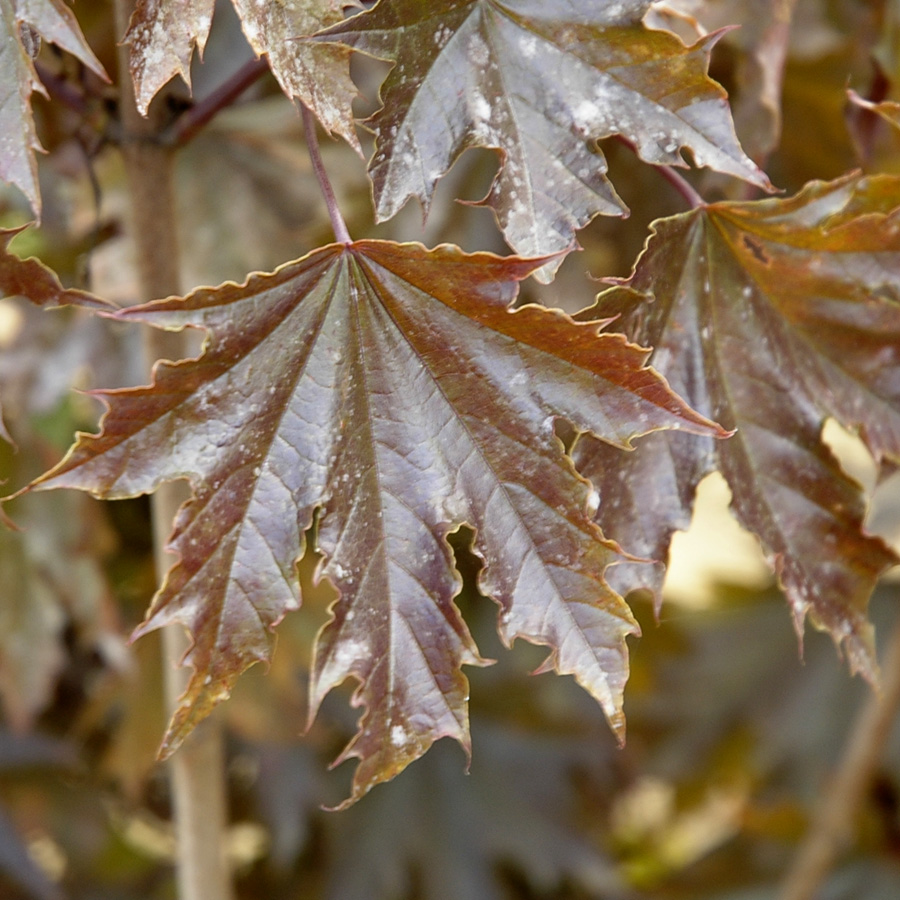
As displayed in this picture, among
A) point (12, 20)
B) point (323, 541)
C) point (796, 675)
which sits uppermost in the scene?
point (12, 20)

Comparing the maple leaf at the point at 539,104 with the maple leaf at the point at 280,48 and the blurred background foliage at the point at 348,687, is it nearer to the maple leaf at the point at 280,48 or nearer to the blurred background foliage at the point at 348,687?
the maple leaf at the point at 280,48

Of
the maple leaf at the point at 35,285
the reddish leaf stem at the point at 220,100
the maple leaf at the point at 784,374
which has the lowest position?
the maple leaf at the point at 784,374

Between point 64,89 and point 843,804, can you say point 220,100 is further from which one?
point 843,804

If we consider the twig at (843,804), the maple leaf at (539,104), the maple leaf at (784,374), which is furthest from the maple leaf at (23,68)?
the twig at (843,804)

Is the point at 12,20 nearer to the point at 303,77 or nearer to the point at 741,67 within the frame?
the point at 303,77

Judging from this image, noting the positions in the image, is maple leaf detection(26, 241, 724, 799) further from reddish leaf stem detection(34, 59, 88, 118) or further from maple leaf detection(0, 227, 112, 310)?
reddish leaf stem detection(34, 59, 88, 118)

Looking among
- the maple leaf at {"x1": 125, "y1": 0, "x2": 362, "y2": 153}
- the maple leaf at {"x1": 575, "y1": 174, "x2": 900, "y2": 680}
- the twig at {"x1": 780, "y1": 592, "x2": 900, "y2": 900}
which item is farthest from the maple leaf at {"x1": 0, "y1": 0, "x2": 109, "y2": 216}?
the twig at {"x1": 780, "y1": 592, "x2": 900, "y2": 900}

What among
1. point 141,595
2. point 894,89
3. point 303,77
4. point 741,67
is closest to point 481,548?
point 303,77
